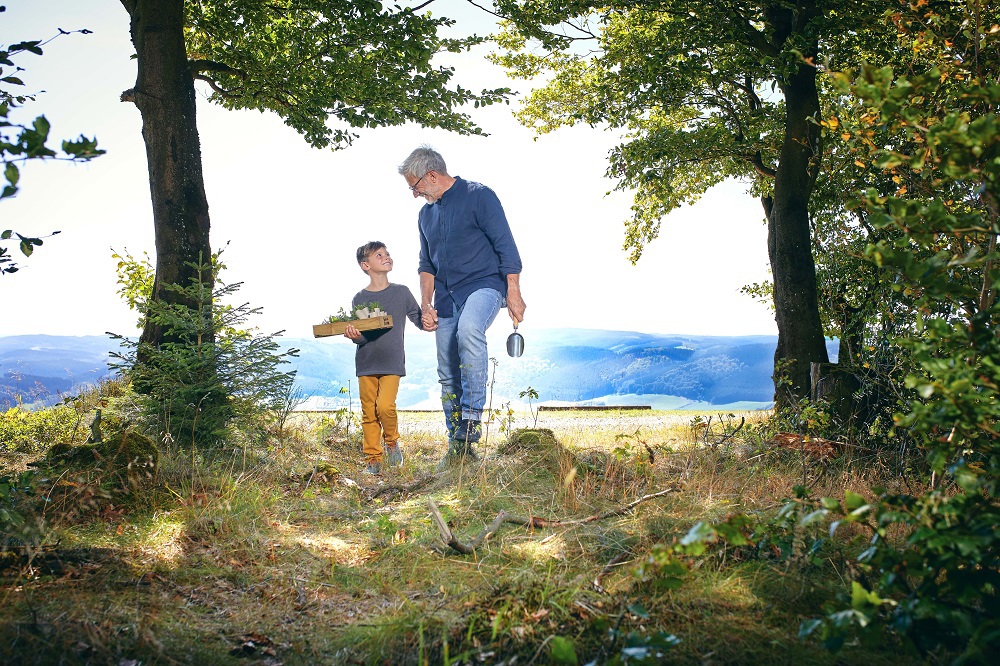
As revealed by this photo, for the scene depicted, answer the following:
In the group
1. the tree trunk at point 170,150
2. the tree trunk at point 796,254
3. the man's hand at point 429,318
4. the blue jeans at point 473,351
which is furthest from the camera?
the tree trunk at point 796,254

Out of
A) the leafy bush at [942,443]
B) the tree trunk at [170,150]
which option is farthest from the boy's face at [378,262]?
the leafy bush at [942,443]

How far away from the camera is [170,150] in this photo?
Result: 8.39 m

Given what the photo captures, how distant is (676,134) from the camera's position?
11023 mm

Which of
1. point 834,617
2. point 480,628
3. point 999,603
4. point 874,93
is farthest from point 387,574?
point 874,93

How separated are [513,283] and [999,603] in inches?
214

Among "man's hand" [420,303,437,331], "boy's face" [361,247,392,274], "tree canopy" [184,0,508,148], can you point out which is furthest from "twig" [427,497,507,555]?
"tree canopy" [184,0,508,148]

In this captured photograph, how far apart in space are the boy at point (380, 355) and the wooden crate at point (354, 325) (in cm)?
6

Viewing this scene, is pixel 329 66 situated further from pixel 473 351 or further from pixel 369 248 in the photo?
pixel 473 351

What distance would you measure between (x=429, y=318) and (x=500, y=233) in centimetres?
118

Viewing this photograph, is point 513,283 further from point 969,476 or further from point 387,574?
point 969,476

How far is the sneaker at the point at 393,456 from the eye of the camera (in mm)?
7520

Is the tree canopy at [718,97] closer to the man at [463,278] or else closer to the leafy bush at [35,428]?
the man at [463,278]

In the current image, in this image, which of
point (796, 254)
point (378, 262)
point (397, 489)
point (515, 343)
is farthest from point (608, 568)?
point (796, 254)

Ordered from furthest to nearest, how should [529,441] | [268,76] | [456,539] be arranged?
[268,76] → [529,441] → [456,539]
